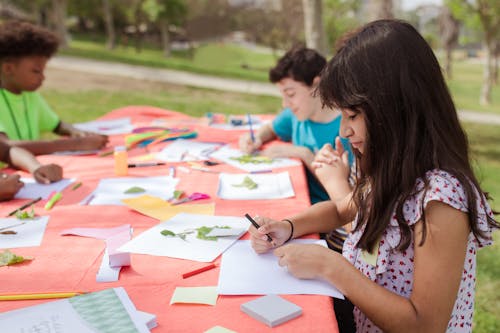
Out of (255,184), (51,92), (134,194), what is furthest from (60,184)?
(51,92)

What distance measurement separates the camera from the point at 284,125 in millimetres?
3148

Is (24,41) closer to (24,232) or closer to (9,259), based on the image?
(24,232)

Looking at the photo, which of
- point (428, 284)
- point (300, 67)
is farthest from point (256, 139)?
point (428, 284)

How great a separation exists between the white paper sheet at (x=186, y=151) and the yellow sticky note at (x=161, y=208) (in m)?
0.71

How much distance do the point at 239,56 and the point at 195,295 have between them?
3.37 m

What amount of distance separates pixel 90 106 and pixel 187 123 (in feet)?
13.9

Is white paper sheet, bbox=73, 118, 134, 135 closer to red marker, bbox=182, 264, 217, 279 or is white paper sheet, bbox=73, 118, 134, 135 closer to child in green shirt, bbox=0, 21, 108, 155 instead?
child in green shirt, bbox=0, 21, 108, 155

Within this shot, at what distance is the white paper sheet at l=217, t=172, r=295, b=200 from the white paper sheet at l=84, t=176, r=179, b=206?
8.2 inches

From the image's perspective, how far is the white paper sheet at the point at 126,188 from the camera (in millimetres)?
2037

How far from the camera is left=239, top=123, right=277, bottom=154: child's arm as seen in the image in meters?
2.84

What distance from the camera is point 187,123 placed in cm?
375

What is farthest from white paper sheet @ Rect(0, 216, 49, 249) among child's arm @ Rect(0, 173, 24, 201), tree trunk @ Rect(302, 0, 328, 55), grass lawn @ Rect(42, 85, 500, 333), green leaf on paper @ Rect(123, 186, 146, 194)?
tree trunk @ Rect(302, 0, 328, 55)

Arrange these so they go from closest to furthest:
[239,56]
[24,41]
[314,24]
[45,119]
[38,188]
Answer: [38,188]
[24,41]
[45,119]
[239,56]
[314,24]

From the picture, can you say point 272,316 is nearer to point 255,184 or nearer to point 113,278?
point 113,278
